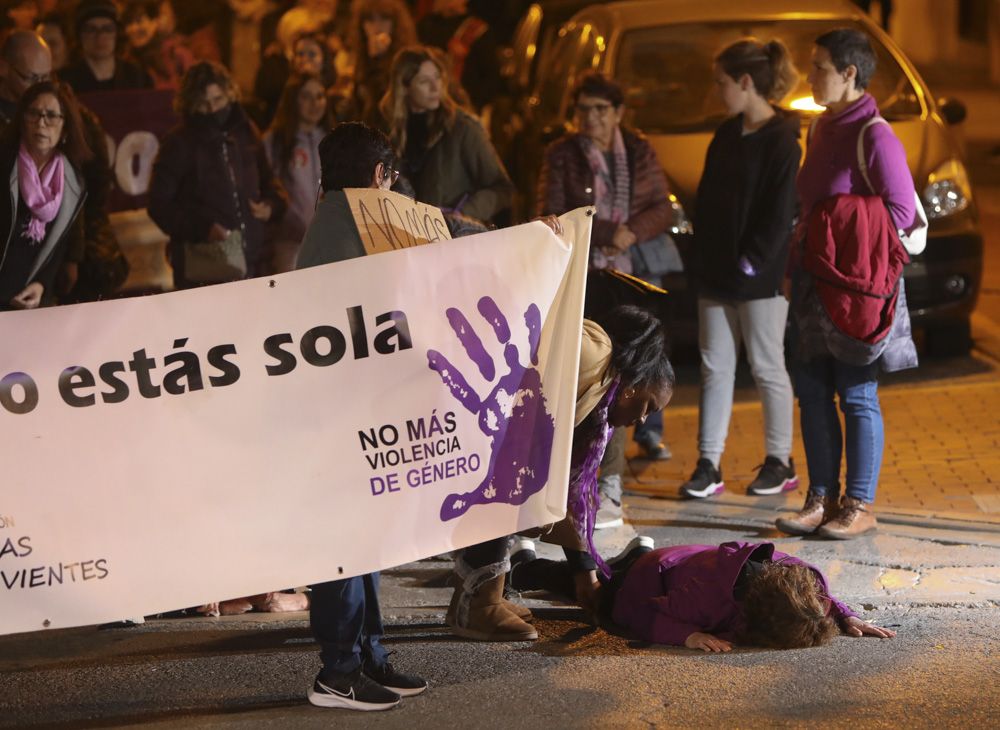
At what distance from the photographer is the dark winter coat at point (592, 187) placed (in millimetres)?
8016

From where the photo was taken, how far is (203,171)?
28.6ft

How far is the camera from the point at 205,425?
16.1ft

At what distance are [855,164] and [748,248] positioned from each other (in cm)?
88


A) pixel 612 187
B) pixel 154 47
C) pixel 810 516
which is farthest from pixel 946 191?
pixel 154 47

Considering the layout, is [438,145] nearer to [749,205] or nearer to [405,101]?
[405,101]

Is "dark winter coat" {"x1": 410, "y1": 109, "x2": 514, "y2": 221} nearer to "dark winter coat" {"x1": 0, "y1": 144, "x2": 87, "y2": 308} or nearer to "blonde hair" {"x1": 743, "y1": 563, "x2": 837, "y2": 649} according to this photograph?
"dark winter coat" {"x1": 0, "y1": 144, "x2": 87, "y2": 308}

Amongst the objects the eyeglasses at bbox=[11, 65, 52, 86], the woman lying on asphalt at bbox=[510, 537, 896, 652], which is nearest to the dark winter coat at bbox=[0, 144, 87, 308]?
the eyeglasses at bbox=[11, 65, 52, 86]

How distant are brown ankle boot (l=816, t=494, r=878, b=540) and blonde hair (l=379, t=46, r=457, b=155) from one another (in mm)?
2893

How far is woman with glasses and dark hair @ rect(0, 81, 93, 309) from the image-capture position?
23.3 feet

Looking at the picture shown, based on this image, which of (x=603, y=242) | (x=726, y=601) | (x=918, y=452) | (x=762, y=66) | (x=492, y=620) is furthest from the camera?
(x=918, y=452)

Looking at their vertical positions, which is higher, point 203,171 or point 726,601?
point 203,171

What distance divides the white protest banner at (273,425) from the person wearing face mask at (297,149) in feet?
16.1

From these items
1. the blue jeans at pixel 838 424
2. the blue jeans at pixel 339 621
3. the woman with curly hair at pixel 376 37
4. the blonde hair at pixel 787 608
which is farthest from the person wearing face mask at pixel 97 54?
the blonde hair at pixel 787 608

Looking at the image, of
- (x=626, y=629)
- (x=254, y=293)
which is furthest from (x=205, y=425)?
(x=626, y=629)
